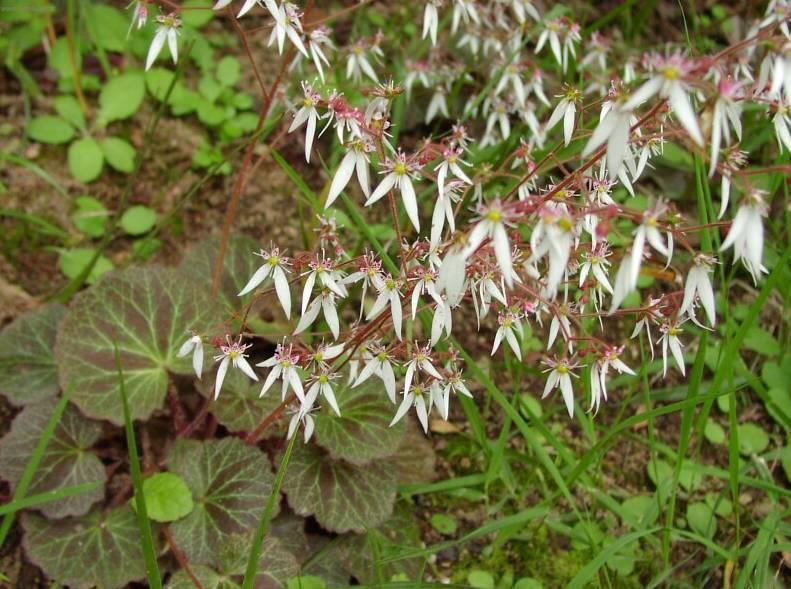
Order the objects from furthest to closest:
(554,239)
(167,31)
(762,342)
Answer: (762,342) < (167,31) < (554,239)

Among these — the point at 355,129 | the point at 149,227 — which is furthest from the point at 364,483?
the point at 149,227

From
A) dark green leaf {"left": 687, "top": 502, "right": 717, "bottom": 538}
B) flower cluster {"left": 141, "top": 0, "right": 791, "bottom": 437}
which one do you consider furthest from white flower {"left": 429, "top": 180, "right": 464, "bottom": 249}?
dark green leaf {"left": 687, "top": 502, "right": 717, "bottom": 538}

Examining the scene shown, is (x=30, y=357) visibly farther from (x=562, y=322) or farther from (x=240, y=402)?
(x=562, y=322)

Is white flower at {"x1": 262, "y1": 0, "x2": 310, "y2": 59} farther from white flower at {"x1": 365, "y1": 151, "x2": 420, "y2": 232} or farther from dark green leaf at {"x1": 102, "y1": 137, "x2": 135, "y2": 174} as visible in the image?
dark green leaf at {"x1": 102, "y1": 137, "x2": 135, "y2": 174}

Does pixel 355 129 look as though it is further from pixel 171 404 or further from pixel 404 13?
pixel 404 13

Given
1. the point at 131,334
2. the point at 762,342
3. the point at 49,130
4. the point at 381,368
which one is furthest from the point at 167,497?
the point at 762,342

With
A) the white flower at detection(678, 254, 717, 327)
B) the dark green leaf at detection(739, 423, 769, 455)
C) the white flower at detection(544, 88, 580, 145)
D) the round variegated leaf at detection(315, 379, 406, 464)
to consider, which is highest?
the white flower at detection(544, 88, 580, 145)

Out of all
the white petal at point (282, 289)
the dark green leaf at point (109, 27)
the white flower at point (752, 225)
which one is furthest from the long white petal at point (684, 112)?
the dark green leaf at point (109, 27)
